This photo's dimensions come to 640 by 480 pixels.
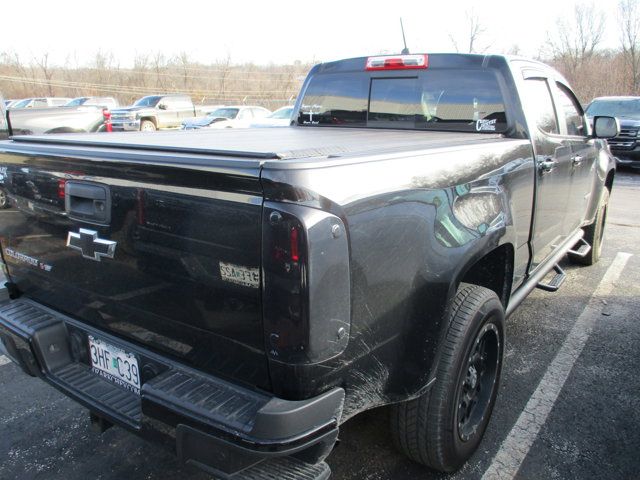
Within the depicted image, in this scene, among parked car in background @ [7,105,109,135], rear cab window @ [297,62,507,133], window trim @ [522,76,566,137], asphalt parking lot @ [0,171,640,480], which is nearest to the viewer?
asphalt parking lot @ [0,171,640,480]

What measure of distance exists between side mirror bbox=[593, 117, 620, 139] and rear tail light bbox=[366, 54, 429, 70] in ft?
5.67

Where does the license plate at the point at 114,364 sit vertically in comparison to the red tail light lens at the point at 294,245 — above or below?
below

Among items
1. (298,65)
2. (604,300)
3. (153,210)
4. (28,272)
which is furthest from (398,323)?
(298,65)

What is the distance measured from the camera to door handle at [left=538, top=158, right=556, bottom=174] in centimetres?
315

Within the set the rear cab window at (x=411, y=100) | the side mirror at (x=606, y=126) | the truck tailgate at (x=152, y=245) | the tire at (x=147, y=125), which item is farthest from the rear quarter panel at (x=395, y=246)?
the tire at (x=147, y=125)

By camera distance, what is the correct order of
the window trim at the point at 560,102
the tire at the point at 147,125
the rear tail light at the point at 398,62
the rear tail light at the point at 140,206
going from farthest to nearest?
1. the tire at the point at 147,125
2. the window trim at the point at 560,102
3. the rear tail light at the point at 398,62
4. the rear tail light at the point at 140,206

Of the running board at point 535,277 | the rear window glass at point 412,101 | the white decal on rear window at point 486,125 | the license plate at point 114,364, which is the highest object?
the rear window glass at point 412,101

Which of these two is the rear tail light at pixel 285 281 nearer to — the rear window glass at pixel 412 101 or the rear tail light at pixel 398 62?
the rear window glass at pixel 412 101

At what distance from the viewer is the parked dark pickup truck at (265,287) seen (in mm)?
1556

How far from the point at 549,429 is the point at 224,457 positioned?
2.07m

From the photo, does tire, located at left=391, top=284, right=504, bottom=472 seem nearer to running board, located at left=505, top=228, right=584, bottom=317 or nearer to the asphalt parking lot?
the asphalt parking lot

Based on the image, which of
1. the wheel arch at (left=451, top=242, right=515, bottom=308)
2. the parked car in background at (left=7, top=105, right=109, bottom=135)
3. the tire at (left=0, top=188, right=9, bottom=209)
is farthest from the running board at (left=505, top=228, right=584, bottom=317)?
the parked car in background at (left=7, top=105, right=109, bottom=135)

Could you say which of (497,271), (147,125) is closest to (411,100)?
(497,271)

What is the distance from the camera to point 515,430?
2.85 m
